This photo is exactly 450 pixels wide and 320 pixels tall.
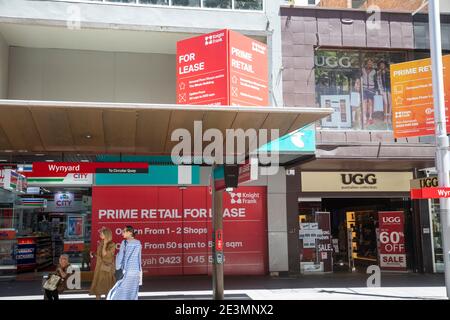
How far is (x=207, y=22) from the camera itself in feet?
52.3

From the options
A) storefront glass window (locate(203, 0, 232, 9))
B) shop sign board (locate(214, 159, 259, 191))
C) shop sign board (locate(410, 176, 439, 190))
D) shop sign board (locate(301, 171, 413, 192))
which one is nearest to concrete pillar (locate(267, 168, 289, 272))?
shop sign board (locate(301, 171, 413, 192))

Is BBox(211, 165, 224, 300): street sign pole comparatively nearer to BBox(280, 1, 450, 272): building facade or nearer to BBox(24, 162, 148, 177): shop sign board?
BBox(24, 162, 148, 177): shop sign board

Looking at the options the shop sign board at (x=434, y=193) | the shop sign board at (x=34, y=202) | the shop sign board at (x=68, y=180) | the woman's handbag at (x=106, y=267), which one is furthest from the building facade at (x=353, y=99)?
the shop sign board at (x=34, y=202)

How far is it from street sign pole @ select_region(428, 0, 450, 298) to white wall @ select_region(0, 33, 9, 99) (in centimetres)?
1211

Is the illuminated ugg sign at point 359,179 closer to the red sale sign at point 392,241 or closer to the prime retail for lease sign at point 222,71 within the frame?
the red sale sign at point 392,241

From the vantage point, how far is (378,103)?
1700 cm

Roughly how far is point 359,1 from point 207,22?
1143cm

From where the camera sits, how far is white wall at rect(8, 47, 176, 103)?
645 inches

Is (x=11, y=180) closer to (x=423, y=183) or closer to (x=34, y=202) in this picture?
(x=34, y=202)

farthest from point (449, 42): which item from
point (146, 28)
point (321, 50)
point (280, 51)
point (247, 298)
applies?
point (247, 298)

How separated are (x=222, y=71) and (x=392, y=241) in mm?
8540

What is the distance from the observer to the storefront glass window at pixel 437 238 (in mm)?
16938

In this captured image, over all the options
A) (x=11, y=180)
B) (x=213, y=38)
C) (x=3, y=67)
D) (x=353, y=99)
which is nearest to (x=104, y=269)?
(x=11, y=180)
